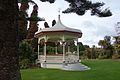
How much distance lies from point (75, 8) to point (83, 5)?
1.36 feet

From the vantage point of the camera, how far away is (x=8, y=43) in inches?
279

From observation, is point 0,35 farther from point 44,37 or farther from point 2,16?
point 44,37

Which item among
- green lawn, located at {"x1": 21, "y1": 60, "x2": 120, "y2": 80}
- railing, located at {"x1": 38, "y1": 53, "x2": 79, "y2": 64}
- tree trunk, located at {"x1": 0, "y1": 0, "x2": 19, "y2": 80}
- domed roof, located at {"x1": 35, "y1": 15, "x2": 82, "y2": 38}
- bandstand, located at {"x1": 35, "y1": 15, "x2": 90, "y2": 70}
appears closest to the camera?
tree trunk, located at {"x1": 0, "y1": 0, "x2": 19, "y2": 80}

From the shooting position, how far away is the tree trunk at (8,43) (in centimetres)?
705

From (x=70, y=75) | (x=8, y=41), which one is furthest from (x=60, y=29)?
(x=8, y=41)

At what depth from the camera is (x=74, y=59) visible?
3083 cm

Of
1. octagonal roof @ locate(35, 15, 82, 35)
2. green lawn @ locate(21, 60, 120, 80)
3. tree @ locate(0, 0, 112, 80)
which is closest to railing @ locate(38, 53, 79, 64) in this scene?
octagonal roof @ locate(35, 15, 82, 35)

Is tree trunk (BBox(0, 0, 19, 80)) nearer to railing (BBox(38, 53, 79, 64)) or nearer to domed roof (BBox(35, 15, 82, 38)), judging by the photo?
railing (BBox(38, 53, 79, 64))

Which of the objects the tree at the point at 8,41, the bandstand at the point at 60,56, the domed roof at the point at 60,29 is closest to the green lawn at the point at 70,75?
the bandstand at the point at 60,56

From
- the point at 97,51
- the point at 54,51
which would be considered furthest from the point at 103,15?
the point at 97,51

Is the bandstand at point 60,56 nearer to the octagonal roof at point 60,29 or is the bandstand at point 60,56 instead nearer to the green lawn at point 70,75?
the octagonal roof at point 60,29

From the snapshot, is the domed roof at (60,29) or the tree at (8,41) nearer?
the tree at (8,41)

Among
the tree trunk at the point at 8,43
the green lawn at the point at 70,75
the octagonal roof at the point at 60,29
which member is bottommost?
the green lawn at the point at 70,75

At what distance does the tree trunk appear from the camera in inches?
277
